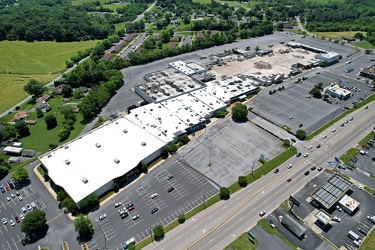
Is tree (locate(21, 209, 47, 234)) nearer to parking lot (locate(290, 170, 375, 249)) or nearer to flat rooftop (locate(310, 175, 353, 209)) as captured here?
parking lot (locate(290, 170, 375, 249))

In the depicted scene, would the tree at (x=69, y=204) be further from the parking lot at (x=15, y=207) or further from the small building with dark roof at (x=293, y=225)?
the small building with dark roof at (x=293, y=225)

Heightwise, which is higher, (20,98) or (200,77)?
(200,77)

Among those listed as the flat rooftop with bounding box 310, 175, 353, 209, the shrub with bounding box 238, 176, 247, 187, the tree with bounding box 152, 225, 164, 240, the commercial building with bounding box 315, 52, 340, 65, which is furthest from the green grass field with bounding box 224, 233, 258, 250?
the commercial building with bounding box 315, 52, 340, 65

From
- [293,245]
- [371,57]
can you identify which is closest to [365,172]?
[293,245]

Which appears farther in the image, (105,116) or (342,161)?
(105,116)

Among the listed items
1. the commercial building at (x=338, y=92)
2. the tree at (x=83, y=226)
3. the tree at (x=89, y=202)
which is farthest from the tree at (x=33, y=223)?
the commercial building at (x=338, y=92)

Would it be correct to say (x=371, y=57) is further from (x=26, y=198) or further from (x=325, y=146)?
(x=26, y=198)
